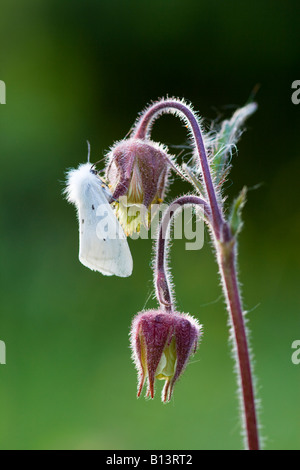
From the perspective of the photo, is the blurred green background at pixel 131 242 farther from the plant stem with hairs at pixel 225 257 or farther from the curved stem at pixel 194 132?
the curved stem at pixel 194 132

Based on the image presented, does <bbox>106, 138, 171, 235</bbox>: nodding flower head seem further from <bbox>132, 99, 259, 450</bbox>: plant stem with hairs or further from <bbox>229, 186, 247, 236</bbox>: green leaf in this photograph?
<bbox>229, 186, 247, 236</bbox>: green leaf

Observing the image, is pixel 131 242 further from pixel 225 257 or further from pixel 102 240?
pixel 225 257

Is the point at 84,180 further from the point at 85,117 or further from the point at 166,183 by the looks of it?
the point at 85,117

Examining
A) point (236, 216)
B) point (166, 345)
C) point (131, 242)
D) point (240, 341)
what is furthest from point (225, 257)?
point (131, 242)

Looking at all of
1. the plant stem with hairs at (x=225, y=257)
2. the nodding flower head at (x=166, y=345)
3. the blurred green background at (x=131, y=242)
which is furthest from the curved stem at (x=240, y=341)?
the blurred green background at (x=131, y=242)

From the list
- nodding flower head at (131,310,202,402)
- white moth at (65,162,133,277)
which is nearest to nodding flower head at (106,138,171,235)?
white moth at (65,162,133,277)

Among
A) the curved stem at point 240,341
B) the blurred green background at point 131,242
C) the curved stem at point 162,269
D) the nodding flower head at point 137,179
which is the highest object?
the blurred green background at point 131,242
